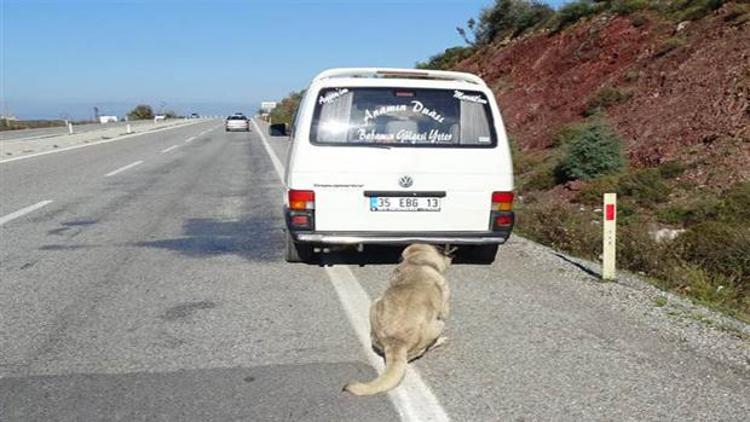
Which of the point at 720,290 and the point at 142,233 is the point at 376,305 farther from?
the point at 142,233

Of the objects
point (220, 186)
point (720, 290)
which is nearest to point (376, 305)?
point (720, 290)

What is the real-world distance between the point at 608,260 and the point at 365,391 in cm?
340

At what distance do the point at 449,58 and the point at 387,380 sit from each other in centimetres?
4174

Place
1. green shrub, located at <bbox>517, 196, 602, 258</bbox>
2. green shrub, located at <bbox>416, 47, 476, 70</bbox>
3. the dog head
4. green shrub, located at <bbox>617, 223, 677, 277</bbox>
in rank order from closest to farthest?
1. the dog head
2. green shrub, located at <bbox>617, 223, 677, 277</bbox>
3. green shrub, located at <bbox>517, 196, 602, 258</bbox>
4. green shrub, located at <bbox>416, 47, 476, 70</bbox>

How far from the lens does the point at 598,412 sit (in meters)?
3.26

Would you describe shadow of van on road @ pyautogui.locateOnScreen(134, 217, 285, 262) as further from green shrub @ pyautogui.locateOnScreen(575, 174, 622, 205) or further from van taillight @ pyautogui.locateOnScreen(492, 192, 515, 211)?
green shrub @ pyautogui.locateOnScreen(575, 174, 622, 205)

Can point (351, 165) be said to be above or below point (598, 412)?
above

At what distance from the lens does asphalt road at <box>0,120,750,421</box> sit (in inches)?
132

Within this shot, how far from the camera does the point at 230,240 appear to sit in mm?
7602

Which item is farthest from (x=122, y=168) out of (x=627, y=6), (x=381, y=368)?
(x=627, y=6)

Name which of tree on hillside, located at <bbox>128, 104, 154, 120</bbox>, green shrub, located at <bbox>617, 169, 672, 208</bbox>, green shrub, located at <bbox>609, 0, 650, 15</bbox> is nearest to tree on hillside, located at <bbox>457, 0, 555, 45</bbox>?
green shrub, located at <bbox>609, 0, 650, 15</bbox>

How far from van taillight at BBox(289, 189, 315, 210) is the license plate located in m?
0.52

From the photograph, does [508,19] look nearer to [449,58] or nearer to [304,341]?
[449,58]

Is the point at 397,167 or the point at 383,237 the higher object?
the point at 397,167
